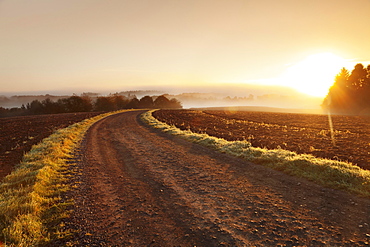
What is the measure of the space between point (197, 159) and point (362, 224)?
778 cm

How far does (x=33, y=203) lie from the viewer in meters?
6.51

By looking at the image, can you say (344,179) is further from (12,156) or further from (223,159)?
(12,156)

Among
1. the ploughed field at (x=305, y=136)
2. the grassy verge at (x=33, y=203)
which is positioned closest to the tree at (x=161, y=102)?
the ploughed field at (x=305, y=136)

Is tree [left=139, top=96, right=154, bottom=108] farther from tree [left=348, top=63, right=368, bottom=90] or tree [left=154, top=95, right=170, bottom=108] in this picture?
tree [left=348, top=63, right=368, bottom=90]

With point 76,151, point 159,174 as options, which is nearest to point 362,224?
point 159,174

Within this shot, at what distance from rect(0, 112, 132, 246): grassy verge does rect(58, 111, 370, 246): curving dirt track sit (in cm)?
62

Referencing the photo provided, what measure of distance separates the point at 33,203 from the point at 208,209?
19.4 ft

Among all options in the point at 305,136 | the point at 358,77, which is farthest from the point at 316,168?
the point at 358,77

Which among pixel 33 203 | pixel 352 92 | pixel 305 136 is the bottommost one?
pixel 33 203

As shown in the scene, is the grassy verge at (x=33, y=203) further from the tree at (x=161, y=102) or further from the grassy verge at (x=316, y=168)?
the tree at (x=161, y=102)

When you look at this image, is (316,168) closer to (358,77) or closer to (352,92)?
(352,92)

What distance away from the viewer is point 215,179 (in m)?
8.75

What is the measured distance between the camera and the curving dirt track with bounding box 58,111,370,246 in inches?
194

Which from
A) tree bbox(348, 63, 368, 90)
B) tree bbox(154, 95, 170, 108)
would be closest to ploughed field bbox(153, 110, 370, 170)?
tree bbox(348, 63, 368, 90)
